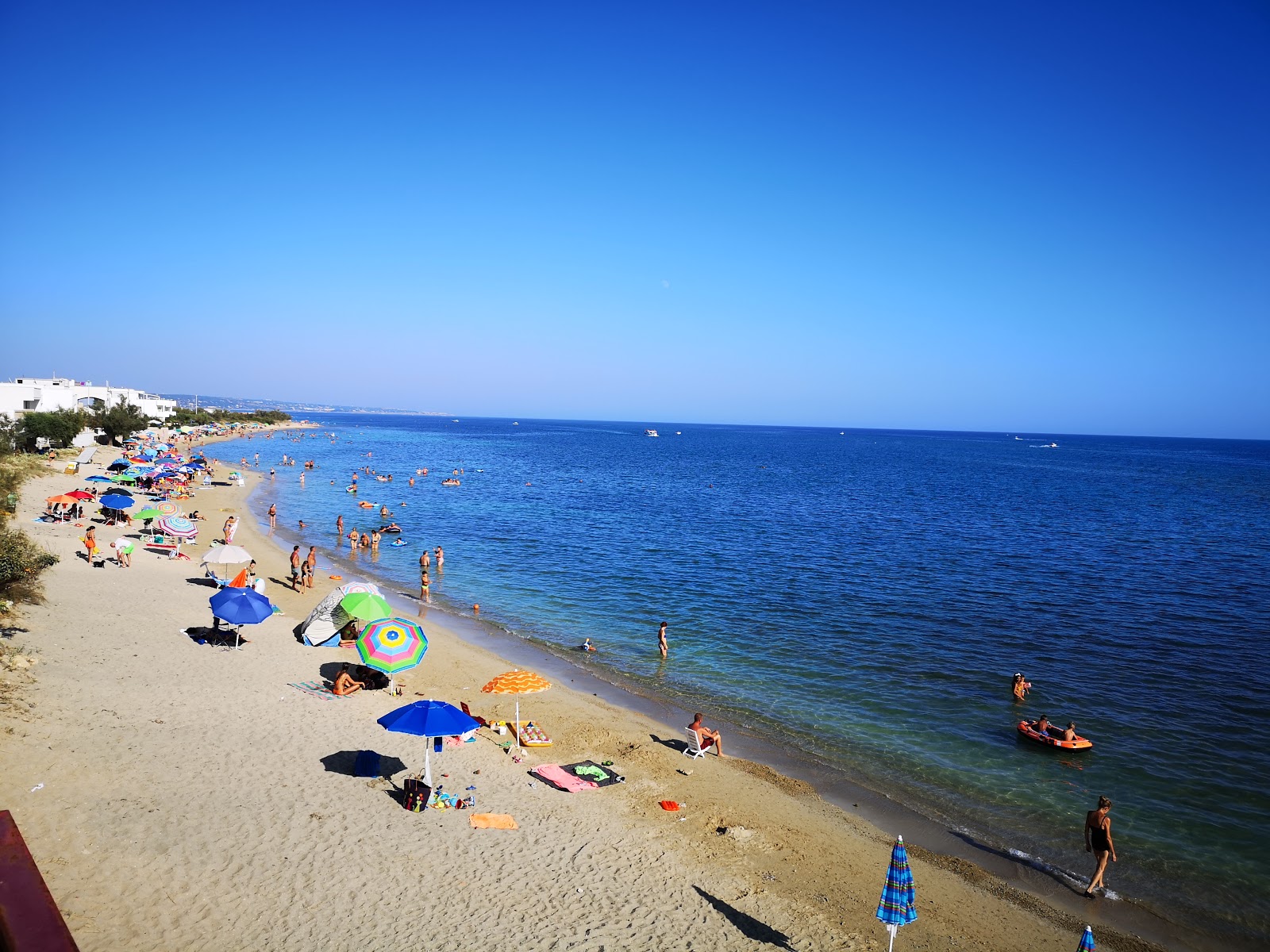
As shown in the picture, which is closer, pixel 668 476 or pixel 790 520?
pixel 790 520

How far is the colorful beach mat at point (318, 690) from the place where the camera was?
17.0m

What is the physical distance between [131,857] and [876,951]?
33.1 feet

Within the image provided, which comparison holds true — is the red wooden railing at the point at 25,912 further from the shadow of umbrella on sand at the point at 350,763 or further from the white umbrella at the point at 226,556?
the white umbrella at the point at 226,556

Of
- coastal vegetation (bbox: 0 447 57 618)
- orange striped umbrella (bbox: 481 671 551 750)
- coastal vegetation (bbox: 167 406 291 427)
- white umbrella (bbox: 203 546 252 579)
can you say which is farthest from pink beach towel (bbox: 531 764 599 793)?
coastal vegetation (bbox: 167 406 291 427)

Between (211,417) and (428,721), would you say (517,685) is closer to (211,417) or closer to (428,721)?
(428,721)

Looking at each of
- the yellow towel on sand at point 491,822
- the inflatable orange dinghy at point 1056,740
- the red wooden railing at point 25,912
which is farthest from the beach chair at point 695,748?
the red wooden railing at point 25,912

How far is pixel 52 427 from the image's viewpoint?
6222 centimetres

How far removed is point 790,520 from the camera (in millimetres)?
52594

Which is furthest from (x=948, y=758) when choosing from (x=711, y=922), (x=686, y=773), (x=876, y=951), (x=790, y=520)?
(x=790, y=520)

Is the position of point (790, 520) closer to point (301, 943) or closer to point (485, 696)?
point (485, 696)

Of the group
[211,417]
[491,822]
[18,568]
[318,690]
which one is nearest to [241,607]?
[318,690]

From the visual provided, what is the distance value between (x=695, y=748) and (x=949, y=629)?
14.3m

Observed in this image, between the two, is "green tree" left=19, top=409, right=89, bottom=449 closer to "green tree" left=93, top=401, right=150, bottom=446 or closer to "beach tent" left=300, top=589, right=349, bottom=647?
"green tree" left=93, top=401, right=150, bottom=446

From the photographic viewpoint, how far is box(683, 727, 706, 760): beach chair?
16.1 m
